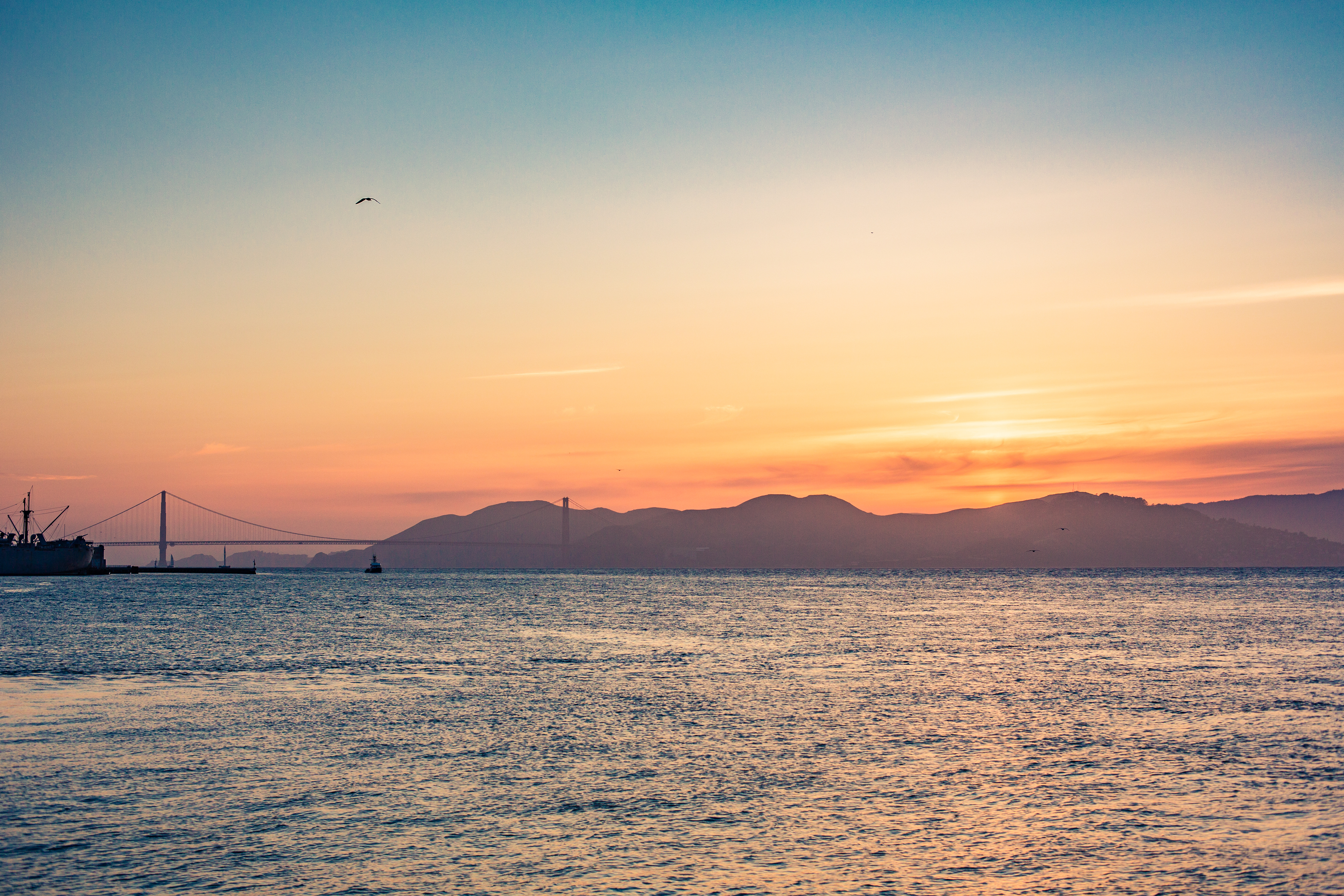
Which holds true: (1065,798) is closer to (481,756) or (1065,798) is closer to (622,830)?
(622,830)

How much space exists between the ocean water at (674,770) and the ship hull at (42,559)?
143 m

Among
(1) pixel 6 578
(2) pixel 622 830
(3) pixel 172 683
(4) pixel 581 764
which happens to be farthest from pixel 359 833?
(1) pixel 6 578

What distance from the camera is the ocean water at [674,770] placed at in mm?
11008

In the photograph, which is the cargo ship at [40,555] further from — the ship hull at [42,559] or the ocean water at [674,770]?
the ocean water at [674,770]

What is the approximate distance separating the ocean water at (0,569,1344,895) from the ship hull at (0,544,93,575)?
143222 millimetres

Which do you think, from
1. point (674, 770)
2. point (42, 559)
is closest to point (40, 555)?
point (42, 559)

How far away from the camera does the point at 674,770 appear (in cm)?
1606

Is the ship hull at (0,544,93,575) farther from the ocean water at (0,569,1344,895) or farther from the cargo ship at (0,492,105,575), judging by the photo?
the ocean water at (0,569,1344,895)

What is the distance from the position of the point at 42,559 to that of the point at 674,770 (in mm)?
178009

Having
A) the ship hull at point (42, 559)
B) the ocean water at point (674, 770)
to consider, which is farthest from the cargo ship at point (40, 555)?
the ocean water at point (674, 770)

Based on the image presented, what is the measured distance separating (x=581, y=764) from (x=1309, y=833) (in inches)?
405

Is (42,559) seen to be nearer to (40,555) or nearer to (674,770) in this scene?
Answer: (40,555)

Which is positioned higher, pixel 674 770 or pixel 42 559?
pixel 42 559

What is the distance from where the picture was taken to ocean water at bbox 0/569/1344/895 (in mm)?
11008
